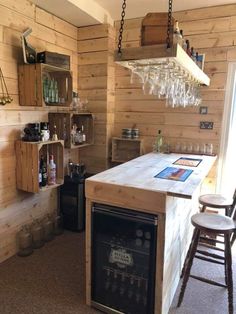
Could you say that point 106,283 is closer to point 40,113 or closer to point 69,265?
point 69,265

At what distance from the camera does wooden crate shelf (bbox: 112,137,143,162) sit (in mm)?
3541

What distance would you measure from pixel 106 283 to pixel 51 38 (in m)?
2.55

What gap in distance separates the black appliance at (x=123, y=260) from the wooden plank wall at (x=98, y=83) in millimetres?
1772

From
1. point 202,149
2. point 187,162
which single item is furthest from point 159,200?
point 202,149

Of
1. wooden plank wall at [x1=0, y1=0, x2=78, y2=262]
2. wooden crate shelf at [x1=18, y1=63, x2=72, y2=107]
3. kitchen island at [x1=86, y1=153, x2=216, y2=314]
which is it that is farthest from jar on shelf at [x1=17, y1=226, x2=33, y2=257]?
wooden crate shelf at [x1=18, y1=63, x2=72, y2=107]

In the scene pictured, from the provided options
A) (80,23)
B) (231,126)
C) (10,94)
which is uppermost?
(80,23)

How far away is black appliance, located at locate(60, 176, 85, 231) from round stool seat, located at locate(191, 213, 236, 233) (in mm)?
1517

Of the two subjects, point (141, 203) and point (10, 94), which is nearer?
point (141, 203)

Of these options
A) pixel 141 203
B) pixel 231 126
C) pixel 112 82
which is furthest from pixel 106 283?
pixel 112 82

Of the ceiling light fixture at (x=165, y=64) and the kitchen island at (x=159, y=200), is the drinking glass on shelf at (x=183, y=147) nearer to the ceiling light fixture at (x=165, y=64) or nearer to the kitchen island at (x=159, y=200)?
the ceiling light fixture at (x=165, y=64)

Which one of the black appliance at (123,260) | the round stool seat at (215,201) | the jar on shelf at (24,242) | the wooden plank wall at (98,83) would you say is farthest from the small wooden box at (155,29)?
the jar on shelf at (24,242)

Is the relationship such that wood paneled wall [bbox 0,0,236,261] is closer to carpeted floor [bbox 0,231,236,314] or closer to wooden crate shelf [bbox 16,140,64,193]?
wooden crate shelf [bbox 16,140,64,193]

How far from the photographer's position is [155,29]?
167cm

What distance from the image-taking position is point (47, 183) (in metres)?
2.75
